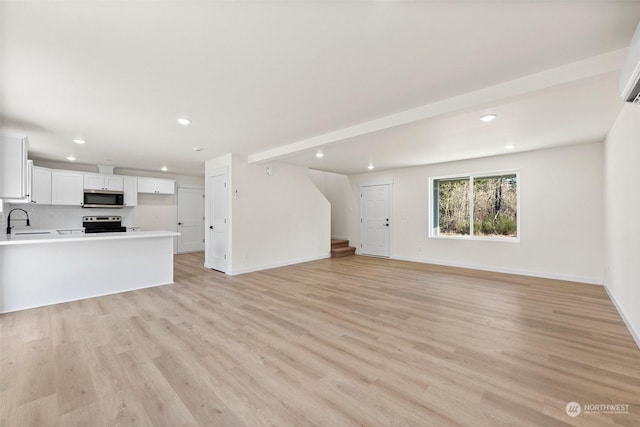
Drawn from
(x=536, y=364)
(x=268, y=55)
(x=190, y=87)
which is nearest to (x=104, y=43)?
(x=190, y=87)

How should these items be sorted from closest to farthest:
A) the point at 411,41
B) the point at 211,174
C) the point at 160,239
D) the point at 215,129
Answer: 1. the point at 411,41
2. the point at 215,129
3. the point at 160,239
4. the point at 211,174

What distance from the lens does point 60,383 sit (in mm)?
2014

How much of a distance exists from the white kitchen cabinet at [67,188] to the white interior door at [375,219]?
23.8ft

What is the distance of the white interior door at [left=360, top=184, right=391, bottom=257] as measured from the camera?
25.1ft

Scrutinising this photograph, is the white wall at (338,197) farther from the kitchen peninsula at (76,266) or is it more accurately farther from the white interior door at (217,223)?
the kitchen peninsula at (76,266)

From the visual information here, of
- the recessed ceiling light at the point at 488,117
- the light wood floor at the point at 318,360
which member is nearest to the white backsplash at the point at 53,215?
the light wood floor at the point at 318,360

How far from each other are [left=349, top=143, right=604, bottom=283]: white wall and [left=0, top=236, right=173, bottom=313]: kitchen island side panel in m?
6.22

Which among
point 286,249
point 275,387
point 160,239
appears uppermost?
point 160,239

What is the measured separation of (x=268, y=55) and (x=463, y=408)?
2884 millimetres

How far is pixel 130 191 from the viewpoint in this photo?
23.5 feet

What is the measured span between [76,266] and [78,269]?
5 cm

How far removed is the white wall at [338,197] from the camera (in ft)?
28.6

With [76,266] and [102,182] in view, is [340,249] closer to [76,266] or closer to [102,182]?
[76,266]

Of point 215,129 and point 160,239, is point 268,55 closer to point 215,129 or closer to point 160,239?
point 215,129
